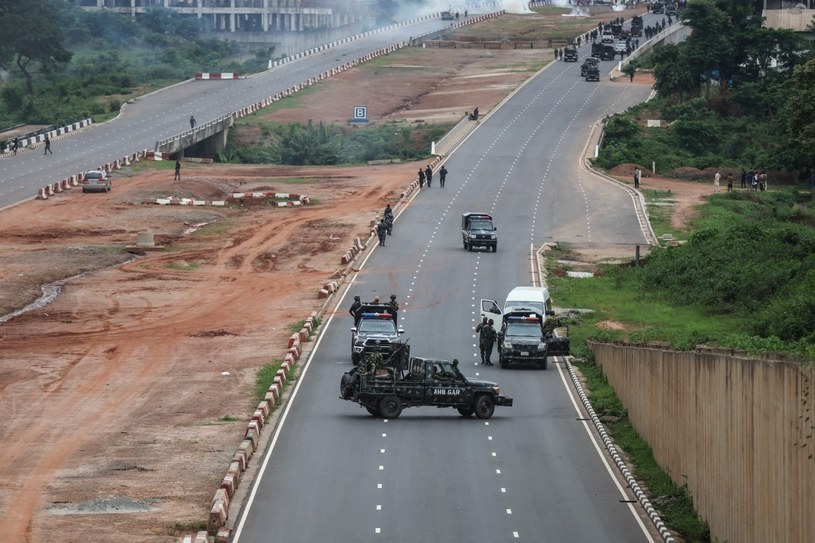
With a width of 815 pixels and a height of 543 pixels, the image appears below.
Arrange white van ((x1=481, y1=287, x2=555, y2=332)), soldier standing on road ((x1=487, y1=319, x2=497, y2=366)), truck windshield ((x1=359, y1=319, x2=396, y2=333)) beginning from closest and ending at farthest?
truck windshield ((x1=359, y1=319, x2=396, y2=333)) → soldier standing on road ((x1=487, y1=319, x2=497, y2=366)) → white van ((x1=481, y1=287, x2=555, y2=332))

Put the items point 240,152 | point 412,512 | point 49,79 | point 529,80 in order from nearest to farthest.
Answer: point 412,512, point 240,152, point 529,80, point 49,79

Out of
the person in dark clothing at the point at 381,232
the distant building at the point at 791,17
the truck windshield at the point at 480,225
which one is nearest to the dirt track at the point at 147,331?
the person in dark clothing at the point at 381,232

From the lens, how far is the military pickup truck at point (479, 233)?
75.9 metres

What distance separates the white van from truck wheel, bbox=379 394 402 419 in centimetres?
1260

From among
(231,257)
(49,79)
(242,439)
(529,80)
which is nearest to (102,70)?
(49,79)

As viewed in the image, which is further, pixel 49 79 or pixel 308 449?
pixel 49 79

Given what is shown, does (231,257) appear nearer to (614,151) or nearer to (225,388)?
(225,388)

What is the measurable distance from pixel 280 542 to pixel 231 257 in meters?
47.0

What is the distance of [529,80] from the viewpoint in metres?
154

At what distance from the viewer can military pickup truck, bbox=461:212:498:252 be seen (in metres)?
75.9

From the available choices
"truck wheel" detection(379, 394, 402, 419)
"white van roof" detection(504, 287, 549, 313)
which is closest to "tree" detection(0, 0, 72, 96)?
"white van roof" detection(504, 287, 549, 313)

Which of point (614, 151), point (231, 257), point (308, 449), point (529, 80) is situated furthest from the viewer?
point (529, 80)

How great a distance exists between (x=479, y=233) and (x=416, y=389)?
34.3 meters

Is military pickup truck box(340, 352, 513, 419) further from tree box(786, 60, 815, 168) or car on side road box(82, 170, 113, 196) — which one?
car on side road box(82, 170, 113, 196)
